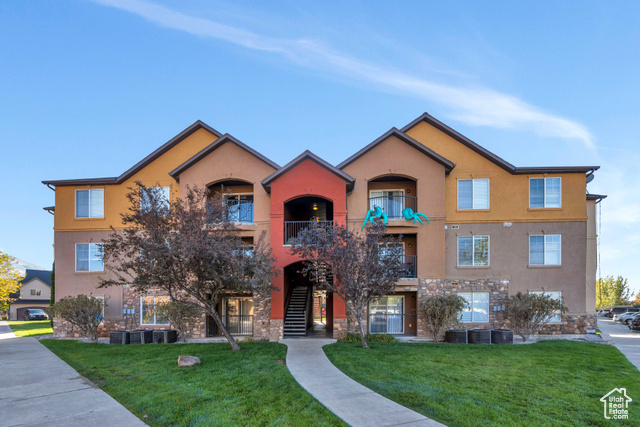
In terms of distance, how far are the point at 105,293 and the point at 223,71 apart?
1388 centimetres

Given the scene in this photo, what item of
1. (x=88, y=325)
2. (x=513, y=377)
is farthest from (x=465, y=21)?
(x=88, y=325)

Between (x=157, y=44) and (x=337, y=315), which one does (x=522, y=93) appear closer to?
(x=337, y=315)

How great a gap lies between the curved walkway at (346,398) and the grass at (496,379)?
1.07 ft

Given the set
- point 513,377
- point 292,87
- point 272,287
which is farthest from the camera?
point 292,87

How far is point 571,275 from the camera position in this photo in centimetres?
1944

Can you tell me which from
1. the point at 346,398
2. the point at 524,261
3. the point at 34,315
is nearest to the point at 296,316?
the point at 524,261

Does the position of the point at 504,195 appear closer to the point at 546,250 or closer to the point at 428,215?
the point at 546,250

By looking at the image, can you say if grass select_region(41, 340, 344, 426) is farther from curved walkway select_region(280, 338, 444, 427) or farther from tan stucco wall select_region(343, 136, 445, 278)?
tan stucco wall select_region(343, 136, 445, 278)

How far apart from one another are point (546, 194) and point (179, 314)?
61.4 ft

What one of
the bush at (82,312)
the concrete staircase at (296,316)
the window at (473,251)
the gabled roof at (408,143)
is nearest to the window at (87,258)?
the bush at (82,312)

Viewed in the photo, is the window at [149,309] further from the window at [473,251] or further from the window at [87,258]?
the window at [473,251]

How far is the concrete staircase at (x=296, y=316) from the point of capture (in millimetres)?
18906

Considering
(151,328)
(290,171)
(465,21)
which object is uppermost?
(465,21)

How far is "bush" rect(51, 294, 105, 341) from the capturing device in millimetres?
18906
